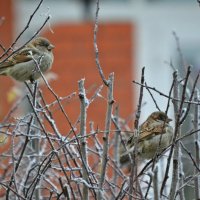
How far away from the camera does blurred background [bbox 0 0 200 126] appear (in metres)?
11.7

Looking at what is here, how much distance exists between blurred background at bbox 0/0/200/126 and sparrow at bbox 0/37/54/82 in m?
6.31

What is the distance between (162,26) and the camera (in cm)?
1202

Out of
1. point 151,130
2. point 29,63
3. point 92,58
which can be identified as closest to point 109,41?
point 92,58

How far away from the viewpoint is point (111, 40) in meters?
11.9

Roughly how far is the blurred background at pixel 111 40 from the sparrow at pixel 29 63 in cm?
631

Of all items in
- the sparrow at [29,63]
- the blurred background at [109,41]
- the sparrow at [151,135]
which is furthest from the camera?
the blurred background at [109,41]

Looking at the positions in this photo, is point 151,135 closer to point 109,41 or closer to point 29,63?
point 29,63

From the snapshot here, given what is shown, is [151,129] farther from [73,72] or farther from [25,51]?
[73,72]

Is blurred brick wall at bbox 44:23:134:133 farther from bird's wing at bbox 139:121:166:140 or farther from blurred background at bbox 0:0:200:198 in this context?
bird's wing at bbox 139:121:166:140

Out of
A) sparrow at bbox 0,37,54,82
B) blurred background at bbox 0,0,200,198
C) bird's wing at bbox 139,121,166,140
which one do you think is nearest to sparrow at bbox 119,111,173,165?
bird's wing at bbox 139,121,166,140

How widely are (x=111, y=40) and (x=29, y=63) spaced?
683 cm

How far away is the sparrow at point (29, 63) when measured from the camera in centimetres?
490

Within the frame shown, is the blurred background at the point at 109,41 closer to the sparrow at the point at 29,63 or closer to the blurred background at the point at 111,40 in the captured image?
the blurred background at the point at 111,40

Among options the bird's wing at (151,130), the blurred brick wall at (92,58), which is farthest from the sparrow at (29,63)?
the blurred brick wall at (92,58)
